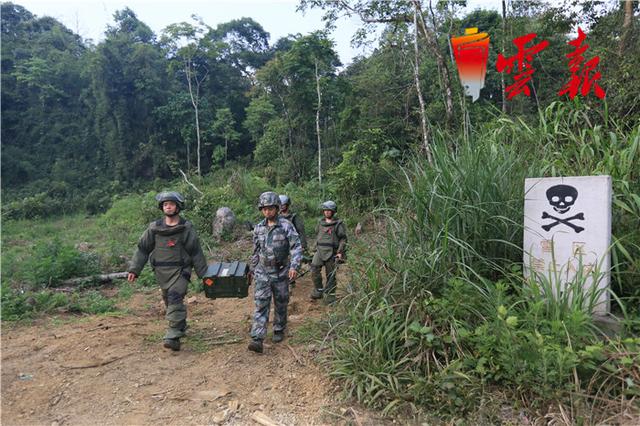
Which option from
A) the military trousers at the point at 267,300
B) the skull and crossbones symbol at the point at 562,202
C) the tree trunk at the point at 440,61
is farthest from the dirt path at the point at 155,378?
the tree trunk at the point at 440,61

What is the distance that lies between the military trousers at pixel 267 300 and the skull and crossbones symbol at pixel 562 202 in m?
2.48

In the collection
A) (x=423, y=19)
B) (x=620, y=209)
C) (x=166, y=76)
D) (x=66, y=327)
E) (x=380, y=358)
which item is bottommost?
(x=66, y=327)

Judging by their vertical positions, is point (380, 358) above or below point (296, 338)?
above

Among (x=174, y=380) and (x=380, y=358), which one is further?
(x=174, y=380)

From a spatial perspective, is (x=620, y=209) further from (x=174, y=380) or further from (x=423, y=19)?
(x=423, y=19)

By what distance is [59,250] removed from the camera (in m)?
7.81

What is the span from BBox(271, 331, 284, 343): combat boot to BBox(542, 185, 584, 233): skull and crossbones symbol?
265 cm

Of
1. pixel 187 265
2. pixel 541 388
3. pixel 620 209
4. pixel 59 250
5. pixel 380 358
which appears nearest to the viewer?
pixel 541 388

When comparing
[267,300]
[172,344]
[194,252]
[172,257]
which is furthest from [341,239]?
[172,344]

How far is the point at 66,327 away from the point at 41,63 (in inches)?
1069

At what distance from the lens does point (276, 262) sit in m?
4.07

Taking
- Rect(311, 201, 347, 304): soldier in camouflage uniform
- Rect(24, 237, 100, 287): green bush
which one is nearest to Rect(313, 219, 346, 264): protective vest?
Rect(311, 201, 347, 304): soldier in camouflage uniform

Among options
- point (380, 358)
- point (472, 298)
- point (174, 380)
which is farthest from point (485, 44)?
point (174, 380)

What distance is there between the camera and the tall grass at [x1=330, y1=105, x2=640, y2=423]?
96.5 inches
